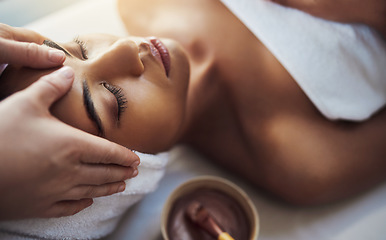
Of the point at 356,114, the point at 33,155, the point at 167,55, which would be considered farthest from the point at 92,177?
the point at 356,114

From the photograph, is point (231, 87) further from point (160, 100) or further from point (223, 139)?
point (160, 100)

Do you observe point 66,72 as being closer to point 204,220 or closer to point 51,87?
point 51,87

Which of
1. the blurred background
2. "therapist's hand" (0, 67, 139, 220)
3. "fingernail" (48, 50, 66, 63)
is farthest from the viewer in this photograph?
the blurred background

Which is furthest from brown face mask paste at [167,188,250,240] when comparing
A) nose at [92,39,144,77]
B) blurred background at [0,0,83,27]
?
blurred background at [0,0,83,27]

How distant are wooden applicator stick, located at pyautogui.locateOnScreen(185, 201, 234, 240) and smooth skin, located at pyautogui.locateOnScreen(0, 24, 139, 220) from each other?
0.78ft

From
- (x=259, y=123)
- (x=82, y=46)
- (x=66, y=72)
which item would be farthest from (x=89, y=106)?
(x=259, y=123)

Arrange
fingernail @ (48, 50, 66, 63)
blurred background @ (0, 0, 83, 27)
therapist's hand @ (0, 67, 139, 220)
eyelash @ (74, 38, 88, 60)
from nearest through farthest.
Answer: therapist's hand @ (0, 67, 139, 220) → fingernail @ (48, 50, 66, 63) → eyelash @ (74, 38, 88, 60) → blurred background @ (0, 0, 83, 27)

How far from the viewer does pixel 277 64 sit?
2.85ft

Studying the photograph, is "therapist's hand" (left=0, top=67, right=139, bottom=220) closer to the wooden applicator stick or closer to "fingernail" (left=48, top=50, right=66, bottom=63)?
"fingernail" (left=48, top=50, right=66, bottom=63)

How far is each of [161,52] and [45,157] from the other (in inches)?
15.6

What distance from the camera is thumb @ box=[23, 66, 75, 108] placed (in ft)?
1.61

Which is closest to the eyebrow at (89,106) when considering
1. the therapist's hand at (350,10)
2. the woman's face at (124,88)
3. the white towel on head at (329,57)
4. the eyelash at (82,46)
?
the woman's face at (124,88)

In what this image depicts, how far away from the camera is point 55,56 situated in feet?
1.83

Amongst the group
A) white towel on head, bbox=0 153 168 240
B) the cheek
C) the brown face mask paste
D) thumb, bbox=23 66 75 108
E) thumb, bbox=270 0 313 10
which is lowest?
the brown face mask paste
